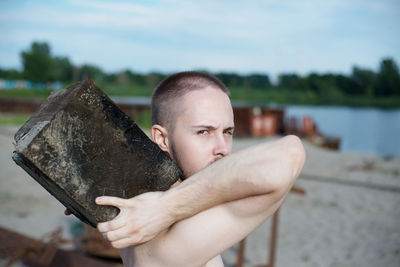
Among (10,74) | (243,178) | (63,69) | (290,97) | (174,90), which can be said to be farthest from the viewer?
(10,74)

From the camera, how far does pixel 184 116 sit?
4.81ft

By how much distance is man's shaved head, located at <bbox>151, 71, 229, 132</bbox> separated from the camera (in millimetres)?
1509

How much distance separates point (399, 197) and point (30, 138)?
10809 millimetres

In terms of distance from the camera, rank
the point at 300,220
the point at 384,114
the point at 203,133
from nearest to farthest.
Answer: the point at 203,133 < the point at 300,220 < the point at 384,114

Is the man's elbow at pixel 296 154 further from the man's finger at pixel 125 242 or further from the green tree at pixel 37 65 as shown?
the green tree at pixel 37 65

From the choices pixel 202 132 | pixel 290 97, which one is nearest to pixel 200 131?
pixel 202 132

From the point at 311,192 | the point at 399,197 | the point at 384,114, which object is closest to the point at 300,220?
the point at 311,192

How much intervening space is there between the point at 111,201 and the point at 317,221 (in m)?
7.74

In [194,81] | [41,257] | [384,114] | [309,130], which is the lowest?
[384,114]

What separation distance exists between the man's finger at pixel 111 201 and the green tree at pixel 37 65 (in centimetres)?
8170

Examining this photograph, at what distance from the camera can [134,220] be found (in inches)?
46.9

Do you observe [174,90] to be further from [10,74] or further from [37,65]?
[10,74]

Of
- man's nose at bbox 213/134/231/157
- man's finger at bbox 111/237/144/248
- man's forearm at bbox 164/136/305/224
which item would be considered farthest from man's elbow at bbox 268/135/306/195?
man's finger at bbox 111/237/144/248

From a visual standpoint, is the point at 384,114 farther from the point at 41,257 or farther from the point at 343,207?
the point at 41,257
